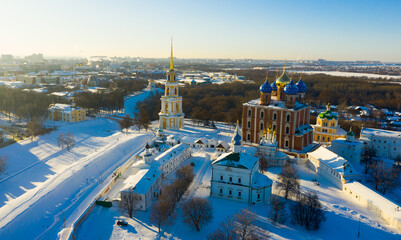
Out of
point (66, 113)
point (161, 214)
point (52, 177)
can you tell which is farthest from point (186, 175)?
point (66, 113)

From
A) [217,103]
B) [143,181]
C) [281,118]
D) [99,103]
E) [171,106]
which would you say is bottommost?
[143,181]

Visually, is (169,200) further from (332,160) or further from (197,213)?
(332,160)

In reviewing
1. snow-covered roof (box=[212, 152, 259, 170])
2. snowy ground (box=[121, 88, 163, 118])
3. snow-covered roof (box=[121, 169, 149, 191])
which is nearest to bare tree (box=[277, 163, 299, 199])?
snow-covered roof (box=[212, 152, 259, 170])

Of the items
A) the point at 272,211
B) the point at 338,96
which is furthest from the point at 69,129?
the point at 338,96

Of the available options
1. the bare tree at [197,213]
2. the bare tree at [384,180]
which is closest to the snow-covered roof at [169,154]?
the bare tree at [197,213]

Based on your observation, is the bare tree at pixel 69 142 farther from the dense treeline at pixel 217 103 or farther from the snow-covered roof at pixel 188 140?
the dense treeline at pixel 217 103

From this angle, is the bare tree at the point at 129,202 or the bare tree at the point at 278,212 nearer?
the bare tree at the point at 278,212
